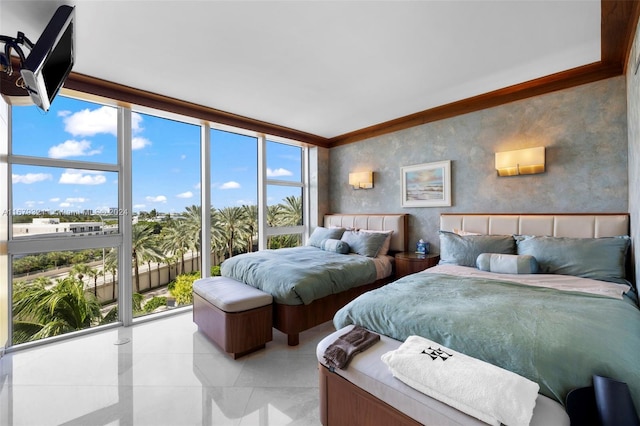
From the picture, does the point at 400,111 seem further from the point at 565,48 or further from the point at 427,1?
the point at 427,1

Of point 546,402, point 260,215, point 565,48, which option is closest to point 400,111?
point 565,48

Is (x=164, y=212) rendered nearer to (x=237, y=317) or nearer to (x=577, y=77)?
(x=237, y=317)

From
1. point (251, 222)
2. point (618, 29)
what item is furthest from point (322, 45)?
point (251, 222)

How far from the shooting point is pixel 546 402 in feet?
3.75

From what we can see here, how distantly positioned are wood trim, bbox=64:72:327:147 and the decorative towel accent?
11.1 feet

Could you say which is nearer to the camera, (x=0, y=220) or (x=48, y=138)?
(x=0, y=220)

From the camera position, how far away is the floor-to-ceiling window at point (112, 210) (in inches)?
111

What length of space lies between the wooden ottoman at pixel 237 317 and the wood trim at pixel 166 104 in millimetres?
2300

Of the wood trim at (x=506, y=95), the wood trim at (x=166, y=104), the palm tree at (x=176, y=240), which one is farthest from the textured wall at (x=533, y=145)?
the palm tree at (x=176, y=240)

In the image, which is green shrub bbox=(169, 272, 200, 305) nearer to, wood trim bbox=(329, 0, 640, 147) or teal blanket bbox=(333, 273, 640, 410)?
teal blanket bbox=(333, 273, 640, 410)

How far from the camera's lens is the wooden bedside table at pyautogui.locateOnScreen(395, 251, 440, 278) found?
11.9 ft

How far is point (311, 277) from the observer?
9.27ft

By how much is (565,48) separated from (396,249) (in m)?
2.87

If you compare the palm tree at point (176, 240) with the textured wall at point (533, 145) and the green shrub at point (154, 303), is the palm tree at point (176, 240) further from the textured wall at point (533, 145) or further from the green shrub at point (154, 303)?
the textured wall at point (533, 145)
